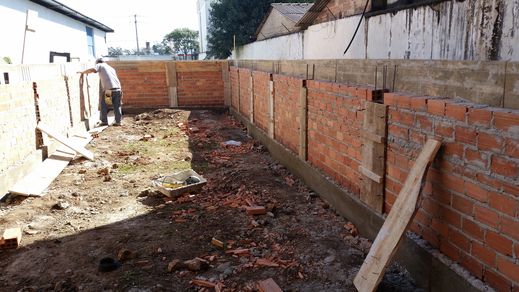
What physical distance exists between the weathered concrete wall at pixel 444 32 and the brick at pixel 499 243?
422 cm

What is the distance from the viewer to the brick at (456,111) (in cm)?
265

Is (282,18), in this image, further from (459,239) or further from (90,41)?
(459,239)

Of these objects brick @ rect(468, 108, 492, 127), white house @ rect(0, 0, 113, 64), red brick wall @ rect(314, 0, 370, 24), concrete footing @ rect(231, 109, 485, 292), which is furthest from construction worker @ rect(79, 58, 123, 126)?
brick @ rect(468, 108, 492, 127)

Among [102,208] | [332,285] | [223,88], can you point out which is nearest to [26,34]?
[223,88]

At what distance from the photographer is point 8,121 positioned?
229 inches

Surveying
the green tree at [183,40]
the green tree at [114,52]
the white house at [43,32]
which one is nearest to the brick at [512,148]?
the white house at [43,32]

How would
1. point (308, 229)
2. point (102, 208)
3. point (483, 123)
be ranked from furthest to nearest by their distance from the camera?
1. point (102, 208)
2. point (308, 229)
3. point (483, 123)

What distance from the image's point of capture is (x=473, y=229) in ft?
8.63

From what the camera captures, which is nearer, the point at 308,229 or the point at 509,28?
the point at 308,229

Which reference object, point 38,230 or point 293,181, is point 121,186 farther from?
point 293,181

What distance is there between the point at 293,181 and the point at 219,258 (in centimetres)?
251

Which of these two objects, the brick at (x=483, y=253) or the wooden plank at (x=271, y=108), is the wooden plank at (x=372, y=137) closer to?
the brick at (x=483, y=253)

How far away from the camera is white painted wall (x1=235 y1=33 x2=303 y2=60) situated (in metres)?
17.7

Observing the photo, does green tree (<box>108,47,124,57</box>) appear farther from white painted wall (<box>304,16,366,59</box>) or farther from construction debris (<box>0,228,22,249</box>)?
construction debris (<box>0,228,22,249</box>)
